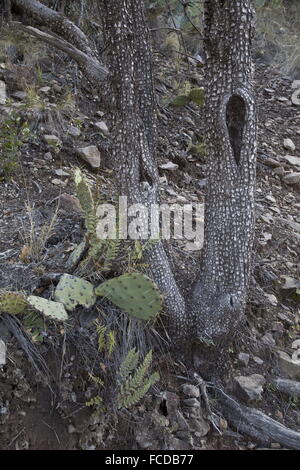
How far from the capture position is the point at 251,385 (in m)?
2.93

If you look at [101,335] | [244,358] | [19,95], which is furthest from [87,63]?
[244,358]

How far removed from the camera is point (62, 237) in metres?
3.36

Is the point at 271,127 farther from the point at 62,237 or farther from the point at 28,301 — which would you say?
the point at 28,301

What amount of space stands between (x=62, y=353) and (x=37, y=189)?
4.98ft

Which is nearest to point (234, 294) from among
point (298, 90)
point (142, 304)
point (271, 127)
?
point (142, 304)

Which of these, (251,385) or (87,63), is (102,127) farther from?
(251,385)

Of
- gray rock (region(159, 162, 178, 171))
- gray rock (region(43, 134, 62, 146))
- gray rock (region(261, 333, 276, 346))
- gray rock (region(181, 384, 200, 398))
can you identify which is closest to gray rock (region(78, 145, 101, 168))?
gray rock (region(43, 134, 62, 146))

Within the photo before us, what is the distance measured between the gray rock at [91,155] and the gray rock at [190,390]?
2136 millimetres

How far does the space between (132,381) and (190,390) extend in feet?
1.55

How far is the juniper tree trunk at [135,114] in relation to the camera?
2.71m

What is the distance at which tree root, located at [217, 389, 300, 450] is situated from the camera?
269 centimetres

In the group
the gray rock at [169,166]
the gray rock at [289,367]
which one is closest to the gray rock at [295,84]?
the gray rock at [169,166]

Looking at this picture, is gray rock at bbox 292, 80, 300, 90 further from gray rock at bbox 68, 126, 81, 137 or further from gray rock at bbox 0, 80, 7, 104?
gray rock at bbox 0, 80, 7, 104
